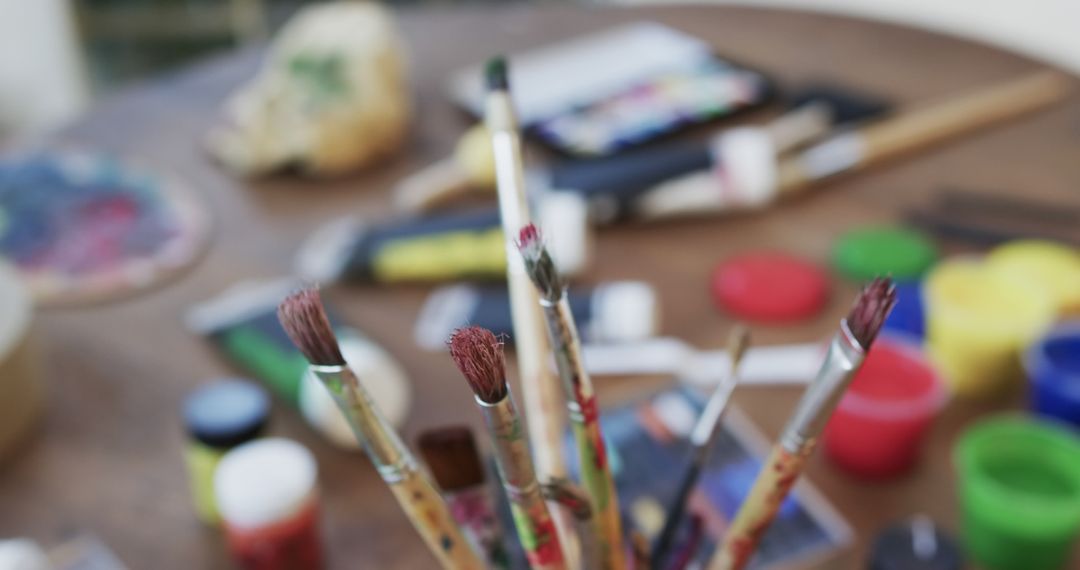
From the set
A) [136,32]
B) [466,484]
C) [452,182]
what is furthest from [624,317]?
[136,32]

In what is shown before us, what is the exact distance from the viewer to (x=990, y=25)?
63.9 inches

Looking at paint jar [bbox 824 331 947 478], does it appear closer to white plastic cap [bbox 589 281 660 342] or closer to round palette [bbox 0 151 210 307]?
white plastic cap [bbox 589 281 660 342]

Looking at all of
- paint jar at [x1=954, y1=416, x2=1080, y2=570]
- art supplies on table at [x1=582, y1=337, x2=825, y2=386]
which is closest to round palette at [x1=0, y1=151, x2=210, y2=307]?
art supplies on table at [x1=582, y1=337, x2=825, y2=386]

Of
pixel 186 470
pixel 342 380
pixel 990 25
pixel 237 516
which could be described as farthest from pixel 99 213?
pixel 990 25

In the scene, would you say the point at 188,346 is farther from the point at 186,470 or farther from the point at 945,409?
the point at 945,409

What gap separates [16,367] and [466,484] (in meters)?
0.39

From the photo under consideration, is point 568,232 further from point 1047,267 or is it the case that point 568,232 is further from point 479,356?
point 479,356

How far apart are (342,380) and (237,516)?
251 mm

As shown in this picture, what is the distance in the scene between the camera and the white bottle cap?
0.55 meters


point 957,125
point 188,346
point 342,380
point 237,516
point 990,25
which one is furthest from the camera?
point 990,25

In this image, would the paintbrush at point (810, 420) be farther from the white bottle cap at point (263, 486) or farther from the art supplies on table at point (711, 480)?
the white bottle cap at point (263, 486)

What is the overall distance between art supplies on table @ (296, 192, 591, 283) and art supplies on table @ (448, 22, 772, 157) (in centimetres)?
17

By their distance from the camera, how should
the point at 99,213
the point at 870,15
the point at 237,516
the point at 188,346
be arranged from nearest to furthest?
the point at 237,516
the point at 188,346
the point at 99,213
the point at 870,15

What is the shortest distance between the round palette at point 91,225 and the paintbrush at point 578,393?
549mm
